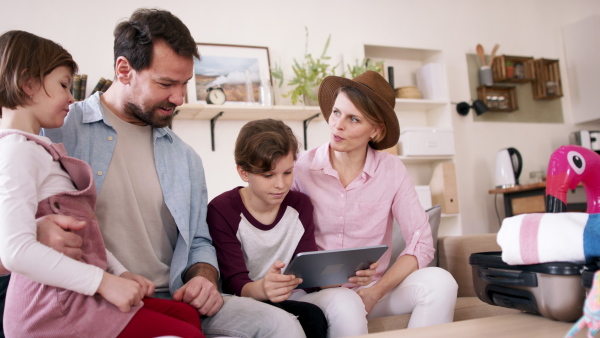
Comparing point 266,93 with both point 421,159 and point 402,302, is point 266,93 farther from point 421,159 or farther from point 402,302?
point 402,302

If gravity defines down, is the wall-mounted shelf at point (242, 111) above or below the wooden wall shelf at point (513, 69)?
below

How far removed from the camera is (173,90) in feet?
5.09

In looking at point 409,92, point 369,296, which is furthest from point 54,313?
point 409,92

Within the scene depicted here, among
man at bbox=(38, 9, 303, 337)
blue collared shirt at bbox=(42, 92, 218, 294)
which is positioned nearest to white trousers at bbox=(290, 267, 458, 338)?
man at bbox=(38, 9, 303, 337)

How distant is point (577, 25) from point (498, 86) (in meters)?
0.98

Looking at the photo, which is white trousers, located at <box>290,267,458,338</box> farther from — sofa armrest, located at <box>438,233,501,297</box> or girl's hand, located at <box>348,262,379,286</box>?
sofa armrest, located at <box>438,233,501,297</box>

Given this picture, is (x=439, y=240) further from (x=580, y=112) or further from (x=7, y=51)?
(x=580, y=112)

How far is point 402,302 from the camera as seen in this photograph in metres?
1.69

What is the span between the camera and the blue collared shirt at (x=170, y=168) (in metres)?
1.46

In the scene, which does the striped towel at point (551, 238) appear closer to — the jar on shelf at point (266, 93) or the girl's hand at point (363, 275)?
the girl's hand at point (363, 275)

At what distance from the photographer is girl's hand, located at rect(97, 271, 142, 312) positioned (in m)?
1.03

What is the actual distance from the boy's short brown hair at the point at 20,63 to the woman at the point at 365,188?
2.99ft

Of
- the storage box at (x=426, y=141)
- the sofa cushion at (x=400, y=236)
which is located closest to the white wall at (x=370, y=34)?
the storage box at (x=426, y=141)

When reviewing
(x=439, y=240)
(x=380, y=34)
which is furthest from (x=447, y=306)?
(x=380, y=34)
